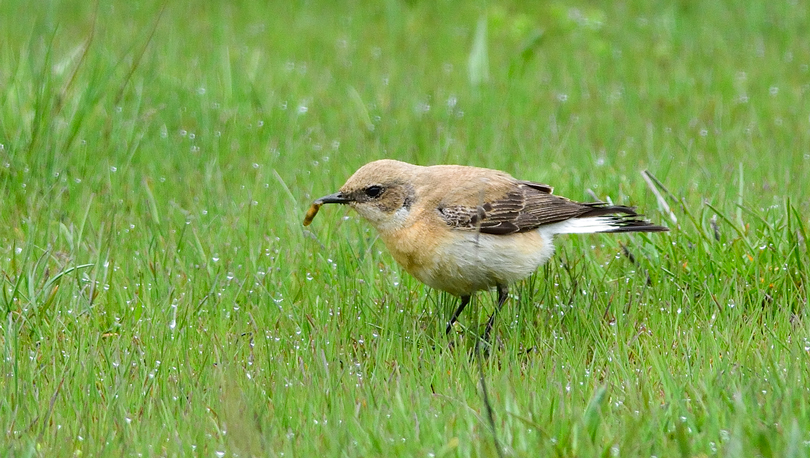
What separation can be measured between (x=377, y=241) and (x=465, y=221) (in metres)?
1.18

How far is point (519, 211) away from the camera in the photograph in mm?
5438

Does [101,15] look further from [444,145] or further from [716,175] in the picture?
[716,175]

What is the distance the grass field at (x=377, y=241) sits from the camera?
3.94 m

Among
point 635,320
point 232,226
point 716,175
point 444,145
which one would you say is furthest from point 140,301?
point 716,175

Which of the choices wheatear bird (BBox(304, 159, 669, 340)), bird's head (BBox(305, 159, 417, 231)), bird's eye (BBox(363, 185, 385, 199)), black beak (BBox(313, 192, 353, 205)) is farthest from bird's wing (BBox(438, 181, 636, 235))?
black beak (BBox(313, 192, 353, 205))

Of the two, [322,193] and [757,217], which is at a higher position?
[757,217]

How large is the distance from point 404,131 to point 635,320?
3.38 metres

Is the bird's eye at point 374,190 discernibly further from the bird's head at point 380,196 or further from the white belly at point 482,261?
the white belly at point 482,261

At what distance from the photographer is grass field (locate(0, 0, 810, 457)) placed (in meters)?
3.94

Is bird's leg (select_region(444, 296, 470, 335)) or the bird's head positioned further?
the bird's head

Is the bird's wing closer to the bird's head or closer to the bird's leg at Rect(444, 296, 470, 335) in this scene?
the bird's head

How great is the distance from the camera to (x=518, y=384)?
428 centimetres

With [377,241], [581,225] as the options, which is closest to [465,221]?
[581,225]

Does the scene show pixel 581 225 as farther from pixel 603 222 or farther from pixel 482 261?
pixel 482 261
